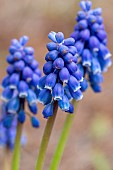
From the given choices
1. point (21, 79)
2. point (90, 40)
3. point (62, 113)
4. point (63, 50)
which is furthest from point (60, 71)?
point (62, 113)

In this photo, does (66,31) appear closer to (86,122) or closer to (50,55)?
(86,122)

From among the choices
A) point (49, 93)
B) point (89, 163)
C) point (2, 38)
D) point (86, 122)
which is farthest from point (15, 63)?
point (2, 38)

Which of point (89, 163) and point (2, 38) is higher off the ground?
point (2, 38)

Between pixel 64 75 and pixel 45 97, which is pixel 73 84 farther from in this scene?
pixel 45 97

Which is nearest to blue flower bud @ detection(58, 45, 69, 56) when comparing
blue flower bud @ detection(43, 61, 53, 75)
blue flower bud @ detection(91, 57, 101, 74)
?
blue flower bud @ detection(43, 61, 53, 75)

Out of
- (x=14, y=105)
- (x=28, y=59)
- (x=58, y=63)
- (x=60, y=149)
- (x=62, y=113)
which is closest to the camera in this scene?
(x=58, y=63)

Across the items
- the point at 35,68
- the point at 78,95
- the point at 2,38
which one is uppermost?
the point at 2,38
